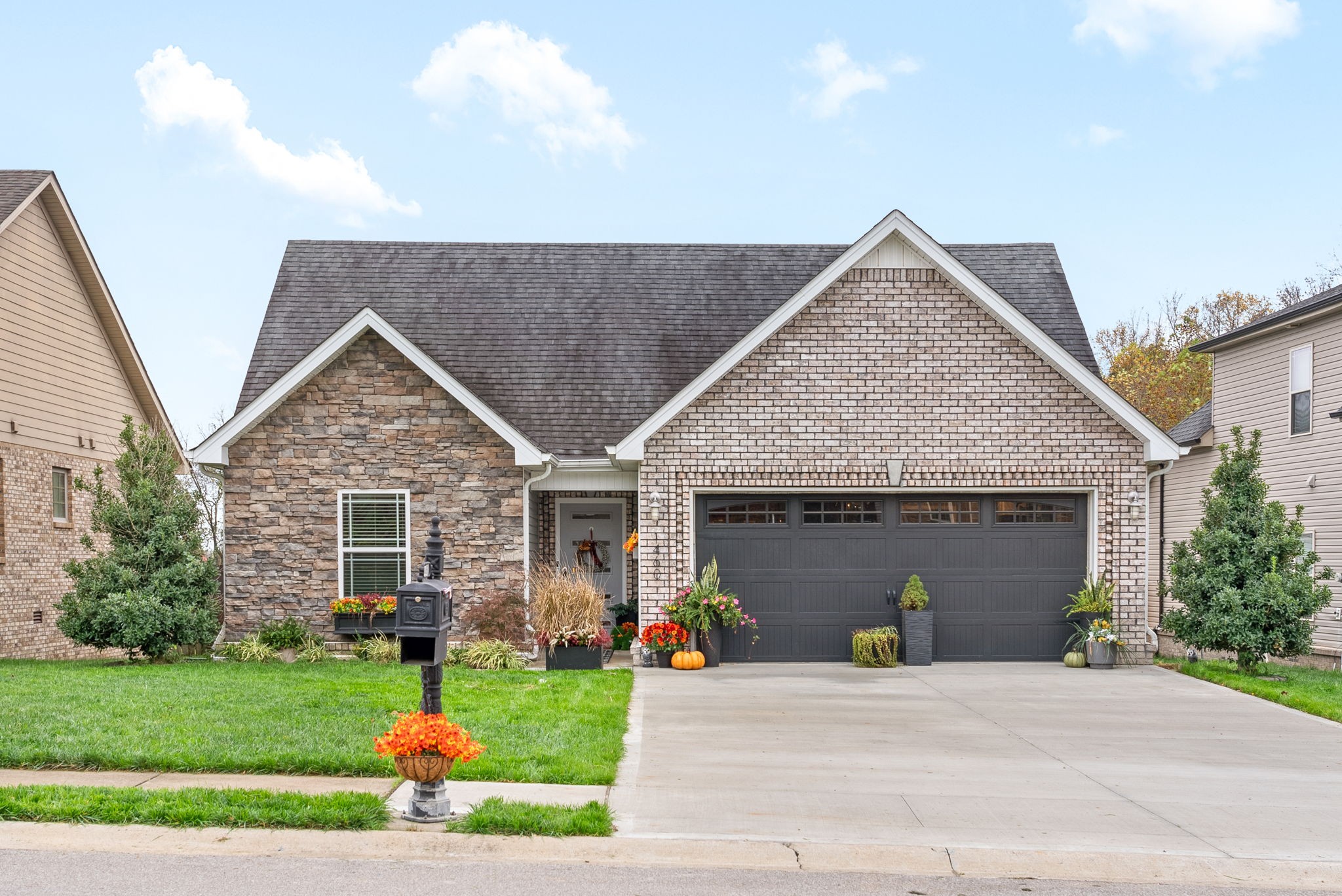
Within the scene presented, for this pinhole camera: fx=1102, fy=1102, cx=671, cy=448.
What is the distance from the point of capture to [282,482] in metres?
15.9

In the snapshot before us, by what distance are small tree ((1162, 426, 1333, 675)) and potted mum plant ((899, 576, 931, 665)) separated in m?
3.23

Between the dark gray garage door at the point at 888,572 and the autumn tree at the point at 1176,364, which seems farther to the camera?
the autumn tree at the point at 1176,364

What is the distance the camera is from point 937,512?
622 inches

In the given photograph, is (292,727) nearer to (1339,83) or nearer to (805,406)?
(805,406)

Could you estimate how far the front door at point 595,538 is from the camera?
1823cm

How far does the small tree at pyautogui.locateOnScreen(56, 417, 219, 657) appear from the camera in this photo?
1468cm

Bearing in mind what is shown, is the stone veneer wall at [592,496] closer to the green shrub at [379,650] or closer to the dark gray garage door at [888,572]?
the dark gray garage door at [888,572]

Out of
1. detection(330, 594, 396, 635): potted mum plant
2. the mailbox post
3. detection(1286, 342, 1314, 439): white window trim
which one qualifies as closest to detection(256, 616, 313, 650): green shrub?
detection(330, 594, 396, 635): potted mum plant

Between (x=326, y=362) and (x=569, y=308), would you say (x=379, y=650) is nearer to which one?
(x=326, y=362)

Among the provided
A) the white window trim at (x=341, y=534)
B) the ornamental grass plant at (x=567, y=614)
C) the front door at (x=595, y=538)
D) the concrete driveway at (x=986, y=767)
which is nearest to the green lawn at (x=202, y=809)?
the concrete driveway at (x=986, y=767)

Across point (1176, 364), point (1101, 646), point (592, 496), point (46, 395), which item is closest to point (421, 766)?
point (1101, 646)

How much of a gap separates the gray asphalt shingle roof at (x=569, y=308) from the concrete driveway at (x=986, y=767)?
19.6ft

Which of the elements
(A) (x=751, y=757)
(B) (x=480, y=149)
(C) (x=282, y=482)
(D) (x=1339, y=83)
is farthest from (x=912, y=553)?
(D) (x=1339, y=83)

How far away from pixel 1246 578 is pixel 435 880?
12311 mm
